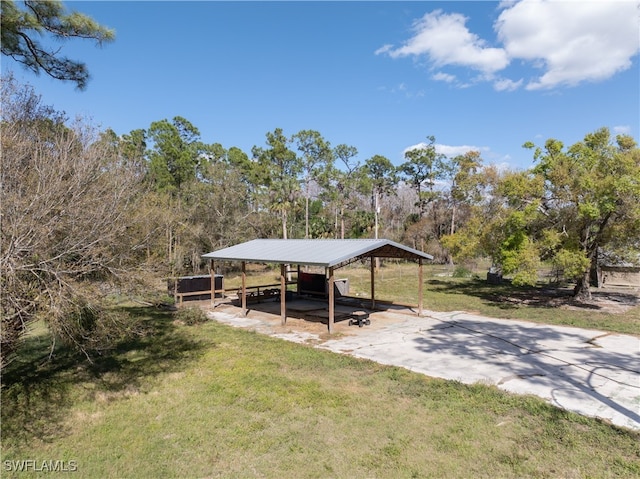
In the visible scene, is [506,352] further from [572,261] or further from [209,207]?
[209,207]

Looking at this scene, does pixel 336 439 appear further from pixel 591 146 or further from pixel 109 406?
pixel 591 146

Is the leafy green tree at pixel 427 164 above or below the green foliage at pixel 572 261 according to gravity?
above

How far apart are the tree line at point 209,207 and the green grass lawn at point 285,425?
3.66ft

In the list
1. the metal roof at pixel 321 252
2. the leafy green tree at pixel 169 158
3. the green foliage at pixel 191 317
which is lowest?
the green foliage at pixel 191 317

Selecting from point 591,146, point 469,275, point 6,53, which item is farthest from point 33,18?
point 469,275

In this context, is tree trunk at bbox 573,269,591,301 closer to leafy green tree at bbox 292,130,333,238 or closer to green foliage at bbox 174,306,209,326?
green foliage at bbox 174,306,209,326

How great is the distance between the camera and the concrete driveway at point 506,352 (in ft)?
21.6

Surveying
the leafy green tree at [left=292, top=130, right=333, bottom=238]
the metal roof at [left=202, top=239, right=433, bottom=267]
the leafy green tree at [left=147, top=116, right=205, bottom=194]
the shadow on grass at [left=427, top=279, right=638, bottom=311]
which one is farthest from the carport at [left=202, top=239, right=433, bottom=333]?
the leafy green tree at [left=292, top=130, right=333, bottom=238]

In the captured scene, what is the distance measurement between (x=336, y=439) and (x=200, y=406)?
249cm

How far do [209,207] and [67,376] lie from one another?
63.1ft

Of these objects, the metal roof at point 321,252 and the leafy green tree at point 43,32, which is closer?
the leafy green tree at point 43,32

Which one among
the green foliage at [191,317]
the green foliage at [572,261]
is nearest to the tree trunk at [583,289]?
the green foliage at [572,261]

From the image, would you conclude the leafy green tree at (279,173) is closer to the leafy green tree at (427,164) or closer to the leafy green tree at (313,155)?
the leafy green tree at (313,155)

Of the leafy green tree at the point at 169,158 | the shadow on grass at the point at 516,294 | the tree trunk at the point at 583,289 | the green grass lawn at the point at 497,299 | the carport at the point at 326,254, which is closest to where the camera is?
the carport at the point at 326,254
